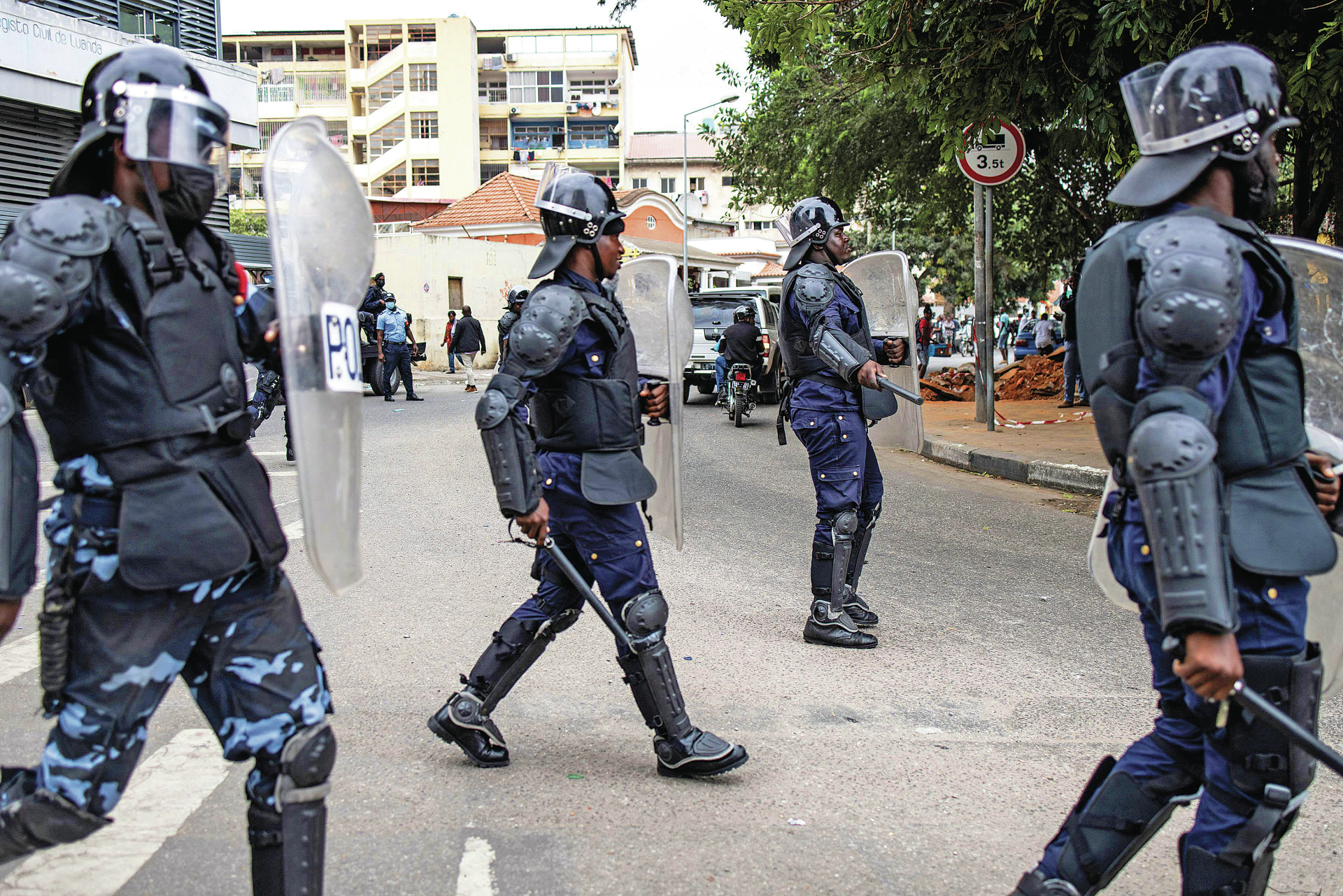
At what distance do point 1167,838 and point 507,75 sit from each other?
7058 cm

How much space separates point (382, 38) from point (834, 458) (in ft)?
229

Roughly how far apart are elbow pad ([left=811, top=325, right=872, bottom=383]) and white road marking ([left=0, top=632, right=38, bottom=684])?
3.48m

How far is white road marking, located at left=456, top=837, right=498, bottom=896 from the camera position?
2.76m

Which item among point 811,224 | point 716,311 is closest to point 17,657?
point 811,224

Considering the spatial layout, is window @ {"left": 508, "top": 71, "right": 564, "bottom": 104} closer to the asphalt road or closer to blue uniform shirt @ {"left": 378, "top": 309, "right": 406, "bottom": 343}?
blue uniform shirt @ {"left": 378, "top": 309, "right": 406, "bottom": 343}

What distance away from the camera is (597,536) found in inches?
137

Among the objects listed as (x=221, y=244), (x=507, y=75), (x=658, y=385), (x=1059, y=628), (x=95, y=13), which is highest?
(x=507, y=75)

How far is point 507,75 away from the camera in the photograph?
6862 cm

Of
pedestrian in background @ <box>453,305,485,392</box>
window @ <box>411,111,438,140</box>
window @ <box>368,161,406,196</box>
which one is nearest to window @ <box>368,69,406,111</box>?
window @ <box>411,111,438,140</box>

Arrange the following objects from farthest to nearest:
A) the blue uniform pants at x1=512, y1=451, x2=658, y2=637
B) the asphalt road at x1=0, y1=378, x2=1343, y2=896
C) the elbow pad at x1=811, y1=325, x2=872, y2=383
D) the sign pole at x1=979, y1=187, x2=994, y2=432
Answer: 1. the sign pole at x1=979, y1=187, x2=994, y2=432
2. the elbow pad at x1=811, y1=325, x2=872, y2=383
3. the blue uniform pants at x1=512, y1=451, x2=658, y2=637
4. the asphalt road at x1=0, y1=378, x2=1343, y2=896

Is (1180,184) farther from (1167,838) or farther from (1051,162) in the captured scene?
(1051,162)

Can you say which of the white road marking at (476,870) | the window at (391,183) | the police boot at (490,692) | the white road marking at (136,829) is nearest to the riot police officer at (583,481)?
the police boot at (490,692)

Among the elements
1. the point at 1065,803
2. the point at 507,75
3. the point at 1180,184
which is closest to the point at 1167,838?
the point at 1065,803

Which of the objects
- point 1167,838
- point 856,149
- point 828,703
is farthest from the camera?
Answer: point 856,149
